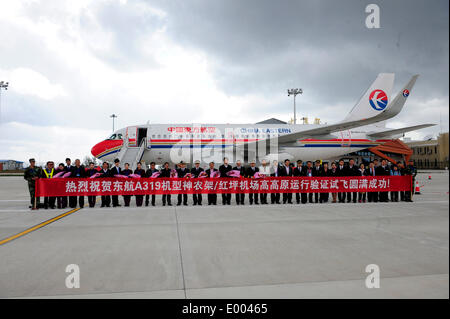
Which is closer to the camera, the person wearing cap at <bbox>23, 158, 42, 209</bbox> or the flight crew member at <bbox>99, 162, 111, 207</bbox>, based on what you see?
the person wearing cap at <bbox>23, 158, 42, 209</bbox>

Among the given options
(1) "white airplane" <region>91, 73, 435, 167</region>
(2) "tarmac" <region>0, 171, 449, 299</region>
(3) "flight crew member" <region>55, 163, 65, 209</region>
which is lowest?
(2) "tarmac" <region>0, 171, 449, 299</region>

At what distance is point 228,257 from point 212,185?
6.57m

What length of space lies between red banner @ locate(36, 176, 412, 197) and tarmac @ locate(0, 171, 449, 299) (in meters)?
2.78

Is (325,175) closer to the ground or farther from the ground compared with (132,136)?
closer to the ground

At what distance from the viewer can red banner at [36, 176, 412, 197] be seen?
34.0 ft

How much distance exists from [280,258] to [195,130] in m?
17.3

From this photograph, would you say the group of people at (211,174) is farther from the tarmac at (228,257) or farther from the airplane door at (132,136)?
the airplane door at (132,136)

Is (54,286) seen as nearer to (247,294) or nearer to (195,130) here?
(247,294)

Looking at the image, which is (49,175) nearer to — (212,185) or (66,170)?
(66,170)

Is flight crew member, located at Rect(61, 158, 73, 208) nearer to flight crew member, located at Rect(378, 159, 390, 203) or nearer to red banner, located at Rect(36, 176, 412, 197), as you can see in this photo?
red banner, located at Rect(36, 176, 412, 197)

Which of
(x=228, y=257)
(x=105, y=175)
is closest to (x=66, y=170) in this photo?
(x=105, y=175)

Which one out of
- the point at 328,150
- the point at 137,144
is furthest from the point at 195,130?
the point at 328,150

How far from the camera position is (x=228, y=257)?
4.46 metres

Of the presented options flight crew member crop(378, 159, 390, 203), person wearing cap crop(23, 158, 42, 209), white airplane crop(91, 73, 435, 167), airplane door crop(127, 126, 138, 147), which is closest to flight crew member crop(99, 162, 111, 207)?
person wearing cap crop(23, 158, 42, 209)
